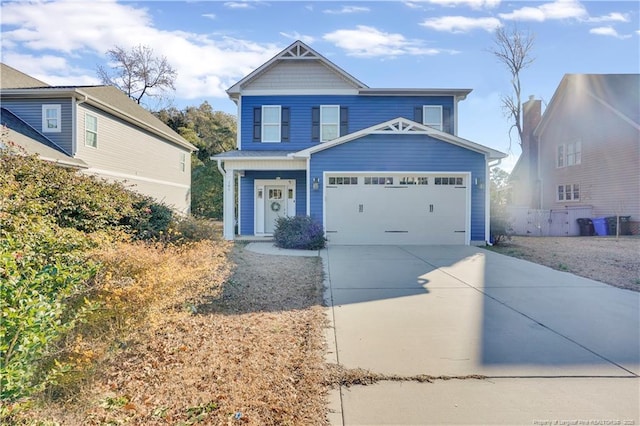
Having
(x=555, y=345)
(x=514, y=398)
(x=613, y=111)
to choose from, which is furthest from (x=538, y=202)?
(x=514, y=398)

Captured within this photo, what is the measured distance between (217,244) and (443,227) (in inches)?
338

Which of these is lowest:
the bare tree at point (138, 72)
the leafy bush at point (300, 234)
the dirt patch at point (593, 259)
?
the dirt patch at point (593, 259)

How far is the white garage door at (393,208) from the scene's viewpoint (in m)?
12.4

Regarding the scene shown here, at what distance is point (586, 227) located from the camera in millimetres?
17266

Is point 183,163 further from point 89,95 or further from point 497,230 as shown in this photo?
point 497,230

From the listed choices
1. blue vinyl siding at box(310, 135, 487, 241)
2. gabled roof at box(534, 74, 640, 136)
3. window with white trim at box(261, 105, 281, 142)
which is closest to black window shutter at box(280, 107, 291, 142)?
window with white trim at box(261, 105, 281, 142)

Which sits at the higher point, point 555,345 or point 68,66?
point 68,66

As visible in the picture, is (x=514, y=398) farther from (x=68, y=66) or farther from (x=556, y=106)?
(x=556, y=106)

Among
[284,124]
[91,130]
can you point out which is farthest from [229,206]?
[91,130]

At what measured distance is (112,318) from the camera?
333 cm

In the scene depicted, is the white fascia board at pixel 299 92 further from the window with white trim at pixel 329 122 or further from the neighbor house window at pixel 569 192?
the neighbor house window at pixel 569 192

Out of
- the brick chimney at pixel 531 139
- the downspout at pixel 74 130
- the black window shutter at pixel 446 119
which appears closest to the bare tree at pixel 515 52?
the brick chimney at pixel 531 139

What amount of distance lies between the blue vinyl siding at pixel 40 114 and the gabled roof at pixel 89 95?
221 millimetres

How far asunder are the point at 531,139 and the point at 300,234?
21.6m
